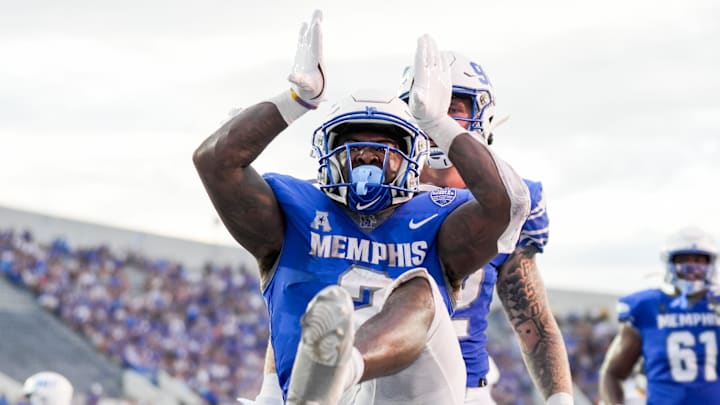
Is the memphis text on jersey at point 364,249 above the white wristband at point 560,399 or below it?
above

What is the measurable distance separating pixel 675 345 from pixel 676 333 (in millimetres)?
87

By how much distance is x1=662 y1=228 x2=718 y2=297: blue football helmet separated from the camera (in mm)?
7816

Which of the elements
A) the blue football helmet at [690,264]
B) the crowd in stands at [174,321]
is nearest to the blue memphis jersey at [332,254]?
the blue football helmet at [690,264]

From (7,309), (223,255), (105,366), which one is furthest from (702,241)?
(223,255)

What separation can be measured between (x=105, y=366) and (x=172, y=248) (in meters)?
6.84

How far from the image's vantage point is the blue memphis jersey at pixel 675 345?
24.8 ft

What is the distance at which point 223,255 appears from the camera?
28.0m

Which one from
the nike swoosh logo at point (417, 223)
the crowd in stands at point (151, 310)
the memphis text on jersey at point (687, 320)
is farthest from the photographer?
the crowd in stands at point (151, 310)

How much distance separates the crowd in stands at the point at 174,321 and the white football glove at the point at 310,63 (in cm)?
1723

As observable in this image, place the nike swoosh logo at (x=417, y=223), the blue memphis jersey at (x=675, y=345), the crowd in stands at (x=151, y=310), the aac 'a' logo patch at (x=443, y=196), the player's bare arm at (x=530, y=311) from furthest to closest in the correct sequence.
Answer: the crowd in stands at (x=151, y=310) → the blue memphis jersey at (x=675, y=345) → the player's bare arm at (x=530, y=311) → the aac 'a' logo patch at (x=443, y=196) → the nike swoosh logo at (x=417, y=223)

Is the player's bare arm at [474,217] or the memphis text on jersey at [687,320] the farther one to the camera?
the memphis text on jersey at [687,320]

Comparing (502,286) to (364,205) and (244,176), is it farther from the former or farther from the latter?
(244,176)

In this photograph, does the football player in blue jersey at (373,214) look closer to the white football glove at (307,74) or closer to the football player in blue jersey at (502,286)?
the white football glove at (307,74)

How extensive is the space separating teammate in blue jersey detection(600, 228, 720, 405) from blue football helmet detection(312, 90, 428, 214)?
400cm
